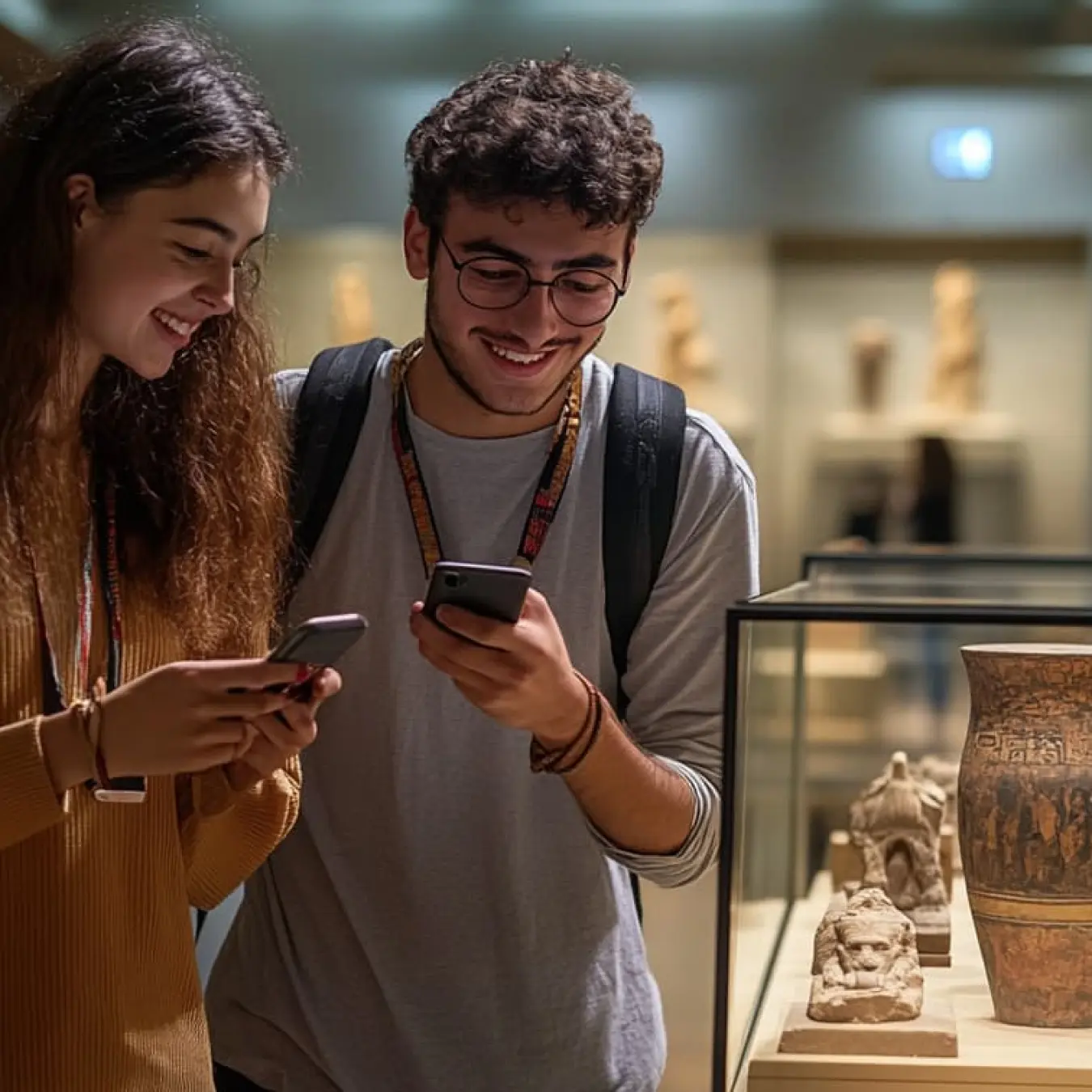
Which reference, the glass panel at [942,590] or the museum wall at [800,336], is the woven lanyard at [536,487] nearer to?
the glass panel at [942,590]

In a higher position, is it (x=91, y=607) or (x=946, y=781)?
(x=91, y=607)

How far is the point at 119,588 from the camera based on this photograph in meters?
1.79

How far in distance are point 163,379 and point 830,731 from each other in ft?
7.22

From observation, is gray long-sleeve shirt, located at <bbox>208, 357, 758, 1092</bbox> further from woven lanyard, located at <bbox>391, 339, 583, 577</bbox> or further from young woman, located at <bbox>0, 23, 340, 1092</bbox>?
young woman, located at <bbox>0, 23, 340, 1092</bbox>

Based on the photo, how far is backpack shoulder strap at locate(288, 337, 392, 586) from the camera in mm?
2107

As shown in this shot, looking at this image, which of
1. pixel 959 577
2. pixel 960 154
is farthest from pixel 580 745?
pixel 960 154

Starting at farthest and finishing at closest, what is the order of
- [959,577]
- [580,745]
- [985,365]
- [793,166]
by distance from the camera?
[985,365]
[793,166]
[959,577]
[580,745]

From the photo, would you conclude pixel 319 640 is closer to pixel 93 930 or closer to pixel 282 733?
pixel 282 733

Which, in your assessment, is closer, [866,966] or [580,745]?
[580,745]

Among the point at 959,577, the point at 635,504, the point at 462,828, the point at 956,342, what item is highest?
the point at 956,342

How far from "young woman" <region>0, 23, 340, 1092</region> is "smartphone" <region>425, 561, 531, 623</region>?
0.13 metres

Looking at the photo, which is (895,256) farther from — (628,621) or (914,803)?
(628,621)

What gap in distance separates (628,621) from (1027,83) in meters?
5.39

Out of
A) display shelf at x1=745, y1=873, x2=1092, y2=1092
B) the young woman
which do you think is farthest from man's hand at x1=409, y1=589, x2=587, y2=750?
display shelf at x1=745, y1=873, x2=1092, y2=1092
